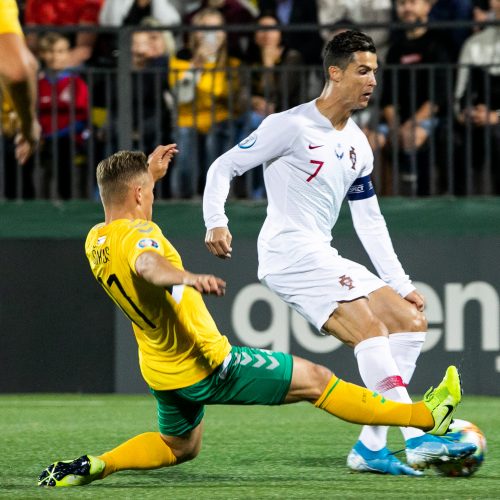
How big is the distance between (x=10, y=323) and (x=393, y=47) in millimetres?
3734

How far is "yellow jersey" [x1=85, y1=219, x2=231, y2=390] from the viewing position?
5707mm

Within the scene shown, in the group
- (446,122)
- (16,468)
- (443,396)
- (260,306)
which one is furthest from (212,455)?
(446,122)

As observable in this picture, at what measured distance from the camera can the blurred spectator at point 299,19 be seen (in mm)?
11125

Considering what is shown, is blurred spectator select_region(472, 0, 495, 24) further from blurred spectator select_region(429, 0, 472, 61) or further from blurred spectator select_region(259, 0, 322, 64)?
blurred spectator select_region(259, 0, 322, 64)

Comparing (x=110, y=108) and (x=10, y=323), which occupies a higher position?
(x=110, y=108)

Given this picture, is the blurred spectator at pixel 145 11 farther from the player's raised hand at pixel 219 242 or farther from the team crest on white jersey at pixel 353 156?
the player's raised hand at pixel 219 242

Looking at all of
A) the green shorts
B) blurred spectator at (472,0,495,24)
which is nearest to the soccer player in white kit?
the green shorts

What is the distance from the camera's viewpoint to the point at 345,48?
676cm

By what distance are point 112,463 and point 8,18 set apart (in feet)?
6.60

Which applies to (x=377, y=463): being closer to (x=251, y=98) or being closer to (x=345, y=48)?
(x=345, y=48)

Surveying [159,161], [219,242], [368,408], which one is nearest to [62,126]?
[159,161]

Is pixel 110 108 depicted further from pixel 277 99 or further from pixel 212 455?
pixel 212 455

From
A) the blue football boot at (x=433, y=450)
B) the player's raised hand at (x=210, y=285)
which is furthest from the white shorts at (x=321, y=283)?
the player's raised hand at (x=210, y=285)

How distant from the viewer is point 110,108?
11.0 metres
